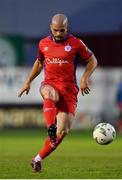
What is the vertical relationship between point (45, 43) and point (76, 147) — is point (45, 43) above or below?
above

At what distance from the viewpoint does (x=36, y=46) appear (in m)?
28.8

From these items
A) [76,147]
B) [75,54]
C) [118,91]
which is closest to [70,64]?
[75,54]

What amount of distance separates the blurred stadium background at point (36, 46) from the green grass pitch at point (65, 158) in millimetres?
2223

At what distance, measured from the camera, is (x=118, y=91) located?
90.2 ft

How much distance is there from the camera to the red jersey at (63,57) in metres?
13.2

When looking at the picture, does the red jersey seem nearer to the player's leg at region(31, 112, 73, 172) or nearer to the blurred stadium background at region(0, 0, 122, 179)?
the player's leg at region(31, 112, 73, 172)

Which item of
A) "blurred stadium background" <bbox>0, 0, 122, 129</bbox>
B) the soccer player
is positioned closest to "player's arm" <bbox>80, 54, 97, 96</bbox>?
the soccer player

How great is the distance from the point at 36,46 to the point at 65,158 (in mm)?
12614

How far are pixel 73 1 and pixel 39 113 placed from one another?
5.02 meters

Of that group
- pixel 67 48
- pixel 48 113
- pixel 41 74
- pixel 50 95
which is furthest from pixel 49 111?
pixel 41 74

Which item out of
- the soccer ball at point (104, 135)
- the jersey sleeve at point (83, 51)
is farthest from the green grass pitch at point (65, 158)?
the jersey sleeve at point (83, 51)

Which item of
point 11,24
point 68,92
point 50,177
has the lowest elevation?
point 50,177

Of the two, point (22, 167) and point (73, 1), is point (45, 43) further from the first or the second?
point (73, 1)

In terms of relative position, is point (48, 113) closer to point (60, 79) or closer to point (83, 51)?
point (60, 79)
